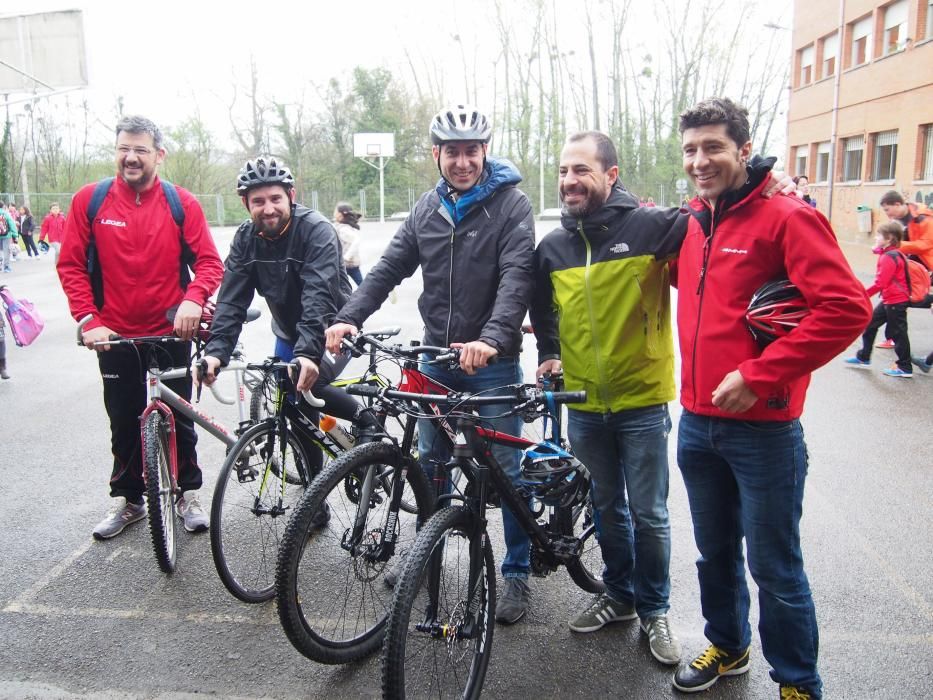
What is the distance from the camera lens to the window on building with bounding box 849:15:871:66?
92.9 ft

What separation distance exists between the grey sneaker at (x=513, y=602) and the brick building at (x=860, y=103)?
23.3 metres

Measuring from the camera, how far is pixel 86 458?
19.7ft

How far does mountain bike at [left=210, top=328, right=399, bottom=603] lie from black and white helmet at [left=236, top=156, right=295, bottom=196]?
866 millimetres

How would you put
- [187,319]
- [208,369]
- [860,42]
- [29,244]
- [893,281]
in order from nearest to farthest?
[208,369]
[187,319]
[893,281]
[29,244]
[860,42]

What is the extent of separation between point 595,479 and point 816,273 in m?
1.32

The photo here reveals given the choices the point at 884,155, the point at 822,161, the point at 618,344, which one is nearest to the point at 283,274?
the point at 618,344

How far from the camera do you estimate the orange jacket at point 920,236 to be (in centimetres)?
1020

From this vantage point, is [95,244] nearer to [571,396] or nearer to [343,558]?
[343,558]

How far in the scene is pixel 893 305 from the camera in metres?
9.05

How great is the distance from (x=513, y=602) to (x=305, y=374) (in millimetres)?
1409

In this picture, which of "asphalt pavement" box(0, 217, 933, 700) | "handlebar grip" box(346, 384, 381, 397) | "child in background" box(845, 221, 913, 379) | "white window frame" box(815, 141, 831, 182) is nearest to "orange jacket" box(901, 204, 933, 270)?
"child in background" box(845, 221, 913, 379)

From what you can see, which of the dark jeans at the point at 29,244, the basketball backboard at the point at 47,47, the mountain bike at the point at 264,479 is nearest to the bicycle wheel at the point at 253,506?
the mountain bike at the point at 264,479

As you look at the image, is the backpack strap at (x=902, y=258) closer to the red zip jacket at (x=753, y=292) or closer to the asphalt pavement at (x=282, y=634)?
the asphalt pavement at (x=282, y=634)

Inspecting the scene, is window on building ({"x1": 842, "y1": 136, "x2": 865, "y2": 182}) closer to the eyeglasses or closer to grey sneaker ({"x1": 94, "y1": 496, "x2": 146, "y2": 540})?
the eyeglasses
